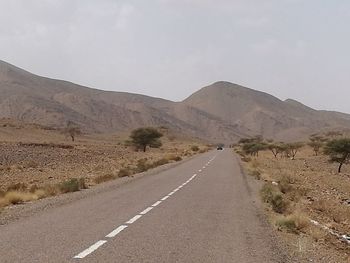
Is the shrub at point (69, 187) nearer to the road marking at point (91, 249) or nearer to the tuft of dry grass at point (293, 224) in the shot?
the tuft of dry grass at point (293, 224)

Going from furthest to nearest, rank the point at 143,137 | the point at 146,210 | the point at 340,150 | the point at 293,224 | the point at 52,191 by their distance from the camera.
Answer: the point at 143,137, the point at 340,150, the point at 52,191, the point at 146,210, the point at 293,224

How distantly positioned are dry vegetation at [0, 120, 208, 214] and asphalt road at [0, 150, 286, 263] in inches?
167

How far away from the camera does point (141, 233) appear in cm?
1164

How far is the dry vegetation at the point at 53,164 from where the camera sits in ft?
76.3

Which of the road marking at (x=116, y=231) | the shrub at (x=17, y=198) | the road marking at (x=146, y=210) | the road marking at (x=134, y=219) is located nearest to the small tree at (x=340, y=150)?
the shrub at (x=17, y=198)

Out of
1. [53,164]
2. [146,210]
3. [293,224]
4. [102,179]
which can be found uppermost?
[293,224]

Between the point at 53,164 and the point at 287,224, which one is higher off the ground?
the point at 287,224

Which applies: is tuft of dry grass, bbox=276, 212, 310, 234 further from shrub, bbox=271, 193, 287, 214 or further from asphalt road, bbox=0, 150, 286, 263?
shrub, bbox=271, 193, 287, 214

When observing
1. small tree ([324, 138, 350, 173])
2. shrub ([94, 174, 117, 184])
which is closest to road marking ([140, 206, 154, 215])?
shrub ([94, 174, 117, 184])

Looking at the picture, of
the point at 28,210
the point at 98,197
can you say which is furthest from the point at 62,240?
the point at 98,197

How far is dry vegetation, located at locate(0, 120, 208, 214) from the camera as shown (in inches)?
915

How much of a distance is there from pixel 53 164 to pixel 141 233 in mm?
41529

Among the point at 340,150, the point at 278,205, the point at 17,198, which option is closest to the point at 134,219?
the point at 278,205

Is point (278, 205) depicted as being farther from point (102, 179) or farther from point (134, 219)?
point (102, 179)
